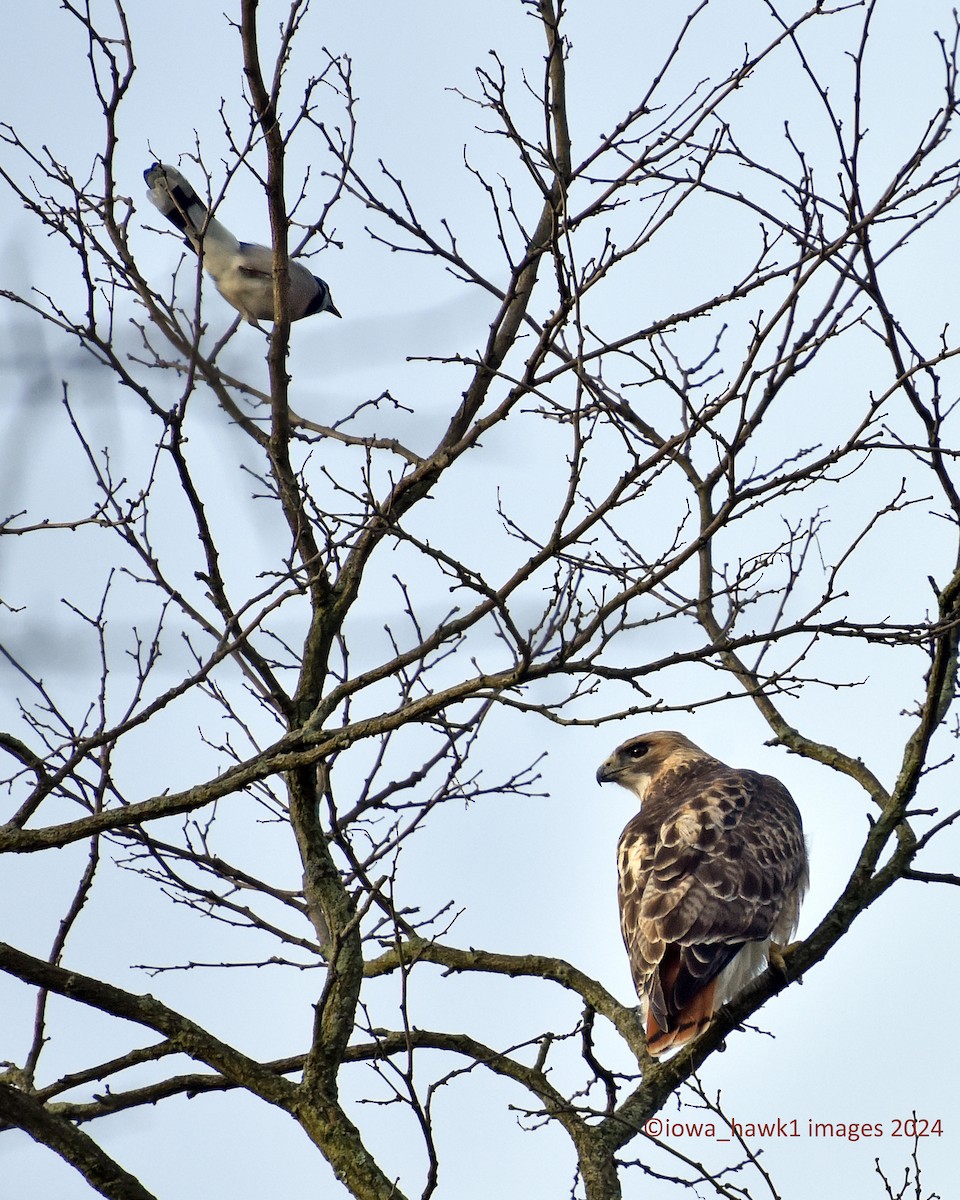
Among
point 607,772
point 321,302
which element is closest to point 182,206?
point 321,302

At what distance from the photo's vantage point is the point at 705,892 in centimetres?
639

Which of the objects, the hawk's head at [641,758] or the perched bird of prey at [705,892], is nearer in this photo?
the perched bird of prey at [705,892]

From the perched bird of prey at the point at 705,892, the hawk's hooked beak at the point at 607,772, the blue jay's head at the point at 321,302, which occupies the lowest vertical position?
the perched bird of prey at the point at 705,892

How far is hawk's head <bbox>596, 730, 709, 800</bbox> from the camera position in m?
8.62

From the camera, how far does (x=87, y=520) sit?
4188mm

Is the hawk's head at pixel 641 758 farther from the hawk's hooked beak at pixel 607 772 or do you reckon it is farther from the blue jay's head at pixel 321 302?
the blue jay's head at pixel 321 302

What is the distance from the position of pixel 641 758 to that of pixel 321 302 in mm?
4143

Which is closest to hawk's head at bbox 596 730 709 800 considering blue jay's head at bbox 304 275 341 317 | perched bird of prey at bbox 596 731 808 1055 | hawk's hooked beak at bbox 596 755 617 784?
hawk's hooked beak at bbox 596 755 617 784

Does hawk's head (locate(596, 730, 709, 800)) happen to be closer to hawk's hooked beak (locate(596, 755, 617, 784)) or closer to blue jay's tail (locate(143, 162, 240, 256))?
hawk's hooked beak (locate(596, 755, 617, 784))

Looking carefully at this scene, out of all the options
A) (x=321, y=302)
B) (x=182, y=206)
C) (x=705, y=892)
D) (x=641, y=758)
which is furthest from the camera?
(x=321, y=302)

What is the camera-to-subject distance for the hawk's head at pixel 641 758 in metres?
8.62

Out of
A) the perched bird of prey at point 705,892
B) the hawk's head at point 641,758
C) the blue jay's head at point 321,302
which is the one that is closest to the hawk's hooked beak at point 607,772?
the hawk's head at point 641,758

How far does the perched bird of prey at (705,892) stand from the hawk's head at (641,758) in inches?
35.9

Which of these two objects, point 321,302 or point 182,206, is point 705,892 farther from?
point 321,302
